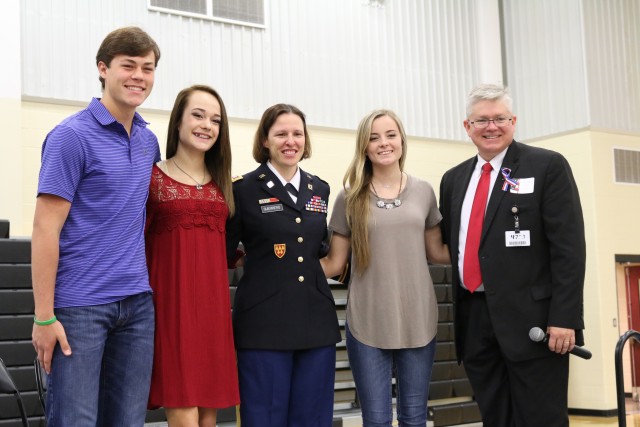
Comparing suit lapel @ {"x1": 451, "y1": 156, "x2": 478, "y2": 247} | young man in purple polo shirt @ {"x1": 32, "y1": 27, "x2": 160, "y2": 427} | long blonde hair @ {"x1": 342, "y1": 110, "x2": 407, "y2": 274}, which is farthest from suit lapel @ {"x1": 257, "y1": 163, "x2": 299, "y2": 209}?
suit lapel @ {"x1": 451, "y1": 156, "x2": 478, "y2": 247}

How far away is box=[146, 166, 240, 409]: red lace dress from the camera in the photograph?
2.25 metres

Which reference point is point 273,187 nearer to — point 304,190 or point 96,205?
point 304,190

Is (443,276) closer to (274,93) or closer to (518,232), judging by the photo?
(274,93)

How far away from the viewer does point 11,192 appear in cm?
570

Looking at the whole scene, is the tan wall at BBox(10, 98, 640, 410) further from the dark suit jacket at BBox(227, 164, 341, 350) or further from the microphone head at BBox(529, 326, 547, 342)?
the microphone head at BBox(529, 326, 547, 342)

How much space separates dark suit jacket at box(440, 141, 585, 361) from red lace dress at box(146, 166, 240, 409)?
3.20 feet

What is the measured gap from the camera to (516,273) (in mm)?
2537

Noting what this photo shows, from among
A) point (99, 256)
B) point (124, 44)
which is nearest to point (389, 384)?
point (99, 256)

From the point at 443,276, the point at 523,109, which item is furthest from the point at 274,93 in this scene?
the point at 523,109

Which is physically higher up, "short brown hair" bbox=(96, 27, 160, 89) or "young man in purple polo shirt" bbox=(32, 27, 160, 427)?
"short brown hair" bbox=(96, 27, 160, 89)

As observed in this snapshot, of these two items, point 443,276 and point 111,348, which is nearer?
point 111,348

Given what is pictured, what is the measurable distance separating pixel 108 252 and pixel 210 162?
60 centimetres

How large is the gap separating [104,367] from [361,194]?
1170 millimetres

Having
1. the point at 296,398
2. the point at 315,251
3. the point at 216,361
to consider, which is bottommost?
the point at 296,398
